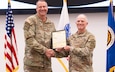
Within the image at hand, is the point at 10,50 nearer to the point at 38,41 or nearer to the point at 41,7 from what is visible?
the point at 38,41

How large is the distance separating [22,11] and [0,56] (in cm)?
89

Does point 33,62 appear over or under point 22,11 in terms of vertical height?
under

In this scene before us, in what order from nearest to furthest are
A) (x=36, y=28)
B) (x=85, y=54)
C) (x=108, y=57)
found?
(x=85, y=54), (x=36, y=28), (x=108, y=57)

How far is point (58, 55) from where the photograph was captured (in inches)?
112

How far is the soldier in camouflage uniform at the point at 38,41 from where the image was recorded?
269 centimetres

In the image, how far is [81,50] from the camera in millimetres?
2533

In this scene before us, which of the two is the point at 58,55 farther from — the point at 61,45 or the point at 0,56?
the point at 0,56

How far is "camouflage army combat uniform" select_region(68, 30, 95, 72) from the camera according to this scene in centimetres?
256

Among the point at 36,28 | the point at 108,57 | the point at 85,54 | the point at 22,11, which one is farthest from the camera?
the point at 22,11

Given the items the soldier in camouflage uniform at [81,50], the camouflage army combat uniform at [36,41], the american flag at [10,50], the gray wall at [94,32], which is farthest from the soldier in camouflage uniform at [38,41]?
the gray wall at [94,32]

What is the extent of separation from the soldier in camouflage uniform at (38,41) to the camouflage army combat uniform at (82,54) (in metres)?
0.27

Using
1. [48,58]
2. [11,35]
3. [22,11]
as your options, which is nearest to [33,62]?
[48,58]

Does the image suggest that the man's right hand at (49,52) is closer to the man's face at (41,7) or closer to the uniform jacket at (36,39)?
the uniform jacket at (36,39)

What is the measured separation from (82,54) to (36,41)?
1.72ft
